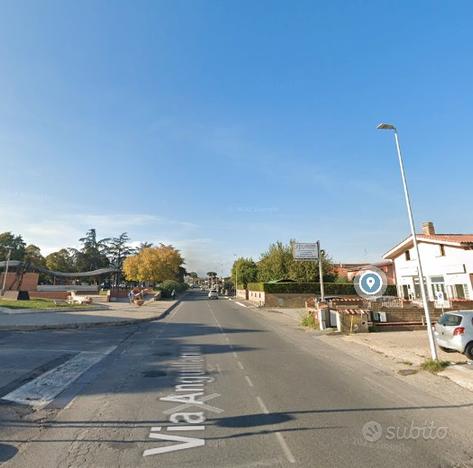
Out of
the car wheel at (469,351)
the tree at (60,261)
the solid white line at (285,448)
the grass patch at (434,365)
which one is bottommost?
the solid white line at (285,448)

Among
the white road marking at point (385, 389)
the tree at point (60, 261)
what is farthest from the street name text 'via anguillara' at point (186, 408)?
the tree at point (60, 261)

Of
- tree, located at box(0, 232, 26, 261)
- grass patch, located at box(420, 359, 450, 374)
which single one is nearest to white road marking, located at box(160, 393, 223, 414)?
grass patch, located at box(420, 359, 450, 374)

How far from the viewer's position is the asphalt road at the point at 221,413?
4941 mm

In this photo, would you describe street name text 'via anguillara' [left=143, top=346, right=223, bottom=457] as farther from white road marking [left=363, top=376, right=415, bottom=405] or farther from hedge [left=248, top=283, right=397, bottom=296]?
hedge [left=248, top=283, right=397, bottom=296]

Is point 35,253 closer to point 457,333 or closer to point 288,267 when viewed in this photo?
point 288,267

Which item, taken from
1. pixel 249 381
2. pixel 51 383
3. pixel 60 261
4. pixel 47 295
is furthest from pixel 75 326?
pixel 60 261

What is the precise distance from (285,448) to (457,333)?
9.26 metres

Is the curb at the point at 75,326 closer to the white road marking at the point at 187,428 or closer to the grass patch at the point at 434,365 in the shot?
the white road marking at the point at 187,428

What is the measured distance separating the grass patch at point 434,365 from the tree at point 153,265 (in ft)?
199

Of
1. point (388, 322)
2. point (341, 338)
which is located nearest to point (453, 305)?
point (388, 322)

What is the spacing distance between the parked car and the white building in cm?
1616

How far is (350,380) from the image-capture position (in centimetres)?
935

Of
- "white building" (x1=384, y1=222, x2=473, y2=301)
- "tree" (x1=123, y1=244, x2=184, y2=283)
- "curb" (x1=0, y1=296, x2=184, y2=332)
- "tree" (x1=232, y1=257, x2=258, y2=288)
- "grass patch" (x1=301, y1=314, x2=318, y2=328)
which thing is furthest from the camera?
"tree" (x1=232, y1=257, x2=258, y2=288)

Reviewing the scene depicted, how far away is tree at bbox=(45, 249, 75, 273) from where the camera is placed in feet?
335
